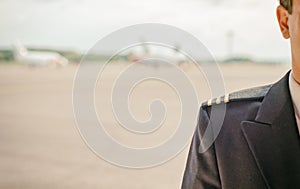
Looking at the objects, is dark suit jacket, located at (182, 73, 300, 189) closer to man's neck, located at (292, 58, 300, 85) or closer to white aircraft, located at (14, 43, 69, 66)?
man's neck, located at (292, 58, 300, 85)

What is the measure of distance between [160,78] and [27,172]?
1.22 metres

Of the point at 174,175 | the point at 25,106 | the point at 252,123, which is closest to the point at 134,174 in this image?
the point at 174,175

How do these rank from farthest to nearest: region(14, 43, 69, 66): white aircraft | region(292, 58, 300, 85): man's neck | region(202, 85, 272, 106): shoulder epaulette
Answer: region(14, 43, 69, 66): white aircraft → region(202, 85, 272, 106): shoulder epaulette → region(292, 58, 300, 85): man's neck

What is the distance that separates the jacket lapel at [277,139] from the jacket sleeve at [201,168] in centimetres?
6

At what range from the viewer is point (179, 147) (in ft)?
2.91

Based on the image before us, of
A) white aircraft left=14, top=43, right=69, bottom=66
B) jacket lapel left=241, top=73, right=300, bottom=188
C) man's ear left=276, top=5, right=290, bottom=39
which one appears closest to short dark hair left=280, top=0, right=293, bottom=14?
man's ear left=276, top=5, right=290, bottom=39

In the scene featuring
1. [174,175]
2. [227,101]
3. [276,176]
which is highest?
[227,101]

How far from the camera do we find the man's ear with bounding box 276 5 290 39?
0.51 metres

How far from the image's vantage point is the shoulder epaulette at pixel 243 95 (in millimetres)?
617

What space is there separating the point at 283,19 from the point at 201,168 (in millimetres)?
252

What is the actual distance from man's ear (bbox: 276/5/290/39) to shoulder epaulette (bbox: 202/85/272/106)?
0.13 metres

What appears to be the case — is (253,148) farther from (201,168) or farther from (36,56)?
(36,56)

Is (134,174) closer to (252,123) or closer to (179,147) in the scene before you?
(179,147)

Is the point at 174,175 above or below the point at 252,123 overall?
below
